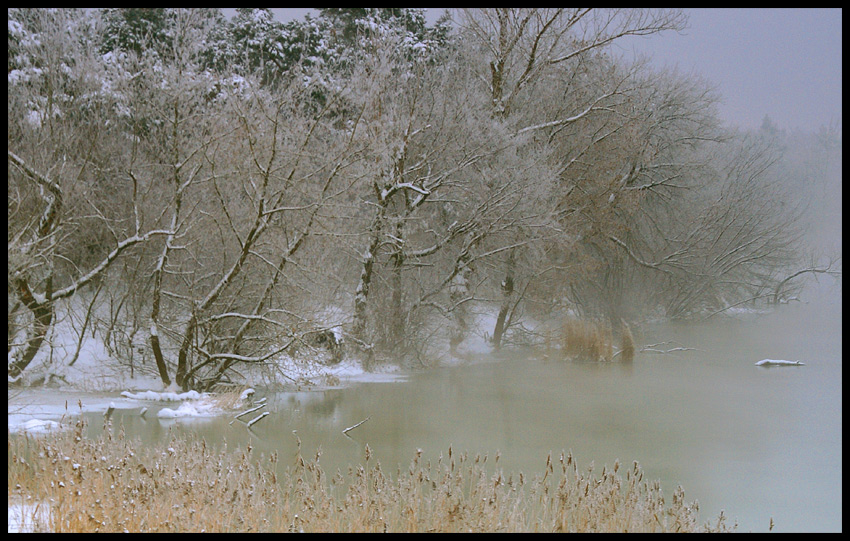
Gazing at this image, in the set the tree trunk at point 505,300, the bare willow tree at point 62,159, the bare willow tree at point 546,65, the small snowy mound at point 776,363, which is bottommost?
the small snowy mound at point 776,363

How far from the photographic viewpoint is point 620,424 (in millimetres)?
12891

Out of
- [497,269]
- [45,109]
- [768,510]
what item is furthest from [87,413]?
[497,269]

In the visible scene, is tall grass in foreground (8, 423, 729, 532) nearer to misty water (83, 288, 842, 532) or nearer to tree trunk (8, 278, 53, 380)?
misty water (83, 288, 842, 532)

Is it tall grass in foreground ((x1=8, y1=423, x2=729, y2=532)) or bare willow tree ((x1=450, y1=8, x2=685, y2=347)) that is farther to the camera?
bare willow tree ((x1=450, y1=8, x2=685, y2=347))

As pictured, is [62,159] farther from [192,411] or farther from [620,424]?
[620,424]

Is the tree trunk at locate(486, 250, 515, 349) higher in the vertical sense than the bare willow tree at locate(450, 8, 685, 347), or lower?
lower

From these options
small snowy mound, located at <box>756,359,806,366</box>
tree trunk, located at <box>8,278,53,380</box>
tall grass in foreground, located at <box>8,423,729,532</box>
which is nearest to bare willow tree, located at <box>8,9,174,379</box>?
tree trunk, located at <box>8,278,53,380</box>

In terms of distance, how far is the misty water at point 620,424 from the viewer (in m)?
9.85

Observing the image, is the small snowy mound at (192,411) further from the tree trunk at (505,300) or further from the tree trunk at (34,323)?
the tree trunk at (505,300)

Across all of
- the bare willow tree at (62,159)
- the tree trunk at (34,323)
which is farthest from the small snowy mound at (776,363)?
the tree trunk at (34,323)

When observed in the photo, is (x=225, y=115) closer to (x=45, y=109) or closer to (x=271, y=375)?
(x=45, y=109)

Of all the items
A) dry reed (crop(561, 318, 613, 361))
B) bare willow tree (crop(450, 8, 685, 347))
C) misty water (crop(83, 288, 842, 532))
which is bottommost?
misty water (crop(83, 288, 842, 532))

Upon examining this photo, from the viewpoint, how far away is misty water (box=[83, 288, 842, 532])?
32.3 feet

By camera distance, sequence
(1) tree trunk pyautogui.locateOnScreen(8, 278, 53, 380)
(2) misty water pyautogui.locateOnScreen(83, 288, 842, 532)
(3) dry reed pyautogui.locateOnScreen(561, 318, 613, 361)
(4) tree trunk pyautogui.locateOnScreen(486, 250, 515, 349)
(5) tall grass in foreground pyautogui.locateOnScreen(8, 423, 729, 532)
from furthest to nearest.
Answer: (4) tree trunk pyautogui.locateOnScreen(486, 250, 515, 349), (3) dry reed pyautogui.locateOnScreen(561, 318, 613, 361), (1) tree trunk pyautogui.locateOnScreen(8, 278, 53, 380), (2) misty water pyautogui.locateOnScreen(83, 288, 842, 532), (5) tall grass in foreground pyautogui.locateOnScreen(8, 423, 729, 532)
